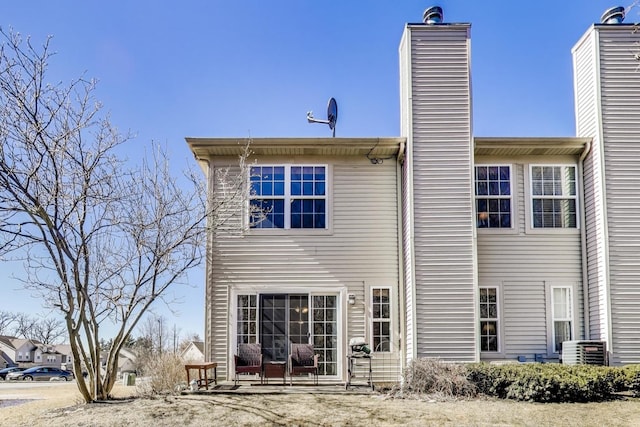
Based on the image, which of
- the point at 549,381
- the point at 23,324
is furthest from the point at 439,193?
the point at 23,324

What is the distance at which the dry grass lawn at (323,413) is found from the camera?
8430mm

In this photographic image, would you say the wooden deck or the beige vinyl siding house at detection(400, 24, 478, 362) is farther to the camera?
the beige vinyl siding house at detection(400, 24, 478, 362)

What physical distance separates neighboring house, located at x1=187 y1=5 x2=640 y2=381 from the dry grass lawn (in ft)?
7.79

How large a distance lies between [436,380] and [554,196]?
498 cm

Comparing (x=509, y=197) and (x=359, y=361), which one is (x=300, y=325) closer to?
(x=359, y=361)

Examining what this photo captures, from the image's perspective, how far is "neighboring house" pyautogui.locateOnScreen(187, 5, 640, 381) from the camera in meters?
11.8

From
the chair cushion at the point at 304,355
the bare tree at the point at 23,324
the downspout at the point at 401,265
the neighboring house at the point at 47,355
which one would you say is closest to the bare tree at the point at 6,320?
the bare tree at the point at 23,324

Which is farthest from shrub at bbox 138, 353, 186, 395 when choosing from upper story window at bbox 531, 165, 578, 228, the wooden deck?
upper story window at bbox 531, 165, 578, 228

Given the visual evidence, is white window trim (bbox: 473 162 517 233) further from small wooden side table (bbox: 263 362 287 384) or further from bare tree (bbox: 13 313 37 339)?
bare tree (bbox: 13 313 37 339)

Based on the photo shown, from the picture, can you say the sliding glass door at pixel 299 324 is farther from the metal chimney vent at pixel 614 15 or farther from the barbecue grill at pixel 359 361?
the metal chimney vent at pixel 614 15

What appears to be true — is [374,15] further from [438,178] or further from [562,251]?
[562,251]

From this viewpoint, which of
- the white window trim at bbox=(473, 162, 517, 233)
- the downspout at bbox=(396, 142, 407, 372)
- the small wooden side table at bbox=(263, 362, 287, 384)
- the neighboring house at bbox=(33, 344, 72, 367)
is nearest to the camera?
the small wooden side table at bbox=(263, 362, 287, 384)

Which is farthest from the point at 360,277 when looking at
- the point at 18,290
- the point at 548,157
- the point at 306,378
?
the point at 18,290

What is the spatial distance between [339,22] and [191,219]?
489cm
